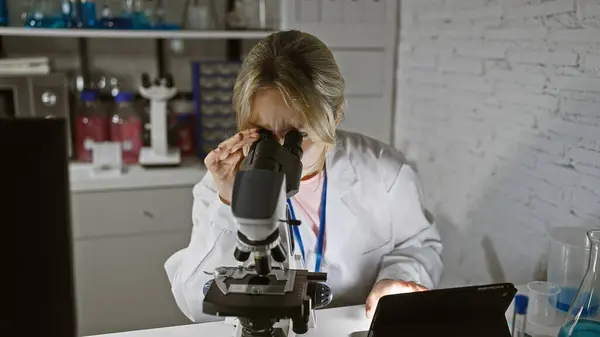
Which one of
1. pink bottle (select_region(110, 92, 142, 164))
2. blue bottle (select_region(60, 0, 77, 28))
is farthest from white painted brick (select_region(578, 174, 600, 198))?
blue bottle (select_region(60, 0, 77, 28))

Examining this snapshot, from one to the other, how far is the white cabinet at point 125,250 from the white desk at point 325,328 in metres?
1.34

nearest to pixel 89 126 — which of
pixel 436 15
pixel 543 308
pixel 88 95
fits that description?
pixel 88 95

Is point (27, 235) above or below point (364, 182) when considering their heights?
above

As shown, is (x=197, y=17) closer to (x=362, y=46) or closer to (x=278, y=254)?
(x=362, y=46)

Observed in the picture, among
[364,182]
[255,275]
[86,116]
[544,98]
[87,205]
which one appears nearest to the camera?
[255,275]

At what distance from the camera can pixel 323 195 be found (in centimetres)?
155

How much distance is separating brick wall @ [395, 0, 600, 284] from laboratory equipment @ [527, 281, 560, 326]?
419mm

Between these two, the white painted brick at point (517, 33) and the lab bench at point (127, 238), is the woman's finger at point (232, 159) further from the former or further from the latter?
the lab bench at point (127, 238)

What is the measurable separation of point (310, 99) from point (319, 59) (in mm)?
116

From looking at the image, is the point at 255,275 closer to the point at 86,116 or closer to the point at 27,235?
the point at 27,235

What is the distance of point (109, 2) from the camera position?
2764 millimetres

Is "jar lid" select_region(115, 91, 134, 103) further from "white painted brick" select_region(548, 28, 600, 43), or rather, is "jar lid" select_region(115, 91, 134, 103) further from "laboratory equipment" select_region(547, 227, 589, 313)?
"laboratory equipment" select_region(547, 227, 589, 313)

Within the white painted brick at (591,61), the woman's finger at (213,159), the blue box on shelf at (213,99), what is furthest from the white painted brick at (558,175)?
the blue box on shelf at (213,99)

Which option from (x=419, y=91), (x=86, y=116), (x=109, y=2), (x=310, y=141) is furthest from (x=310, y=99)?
(x=109, y=2)
